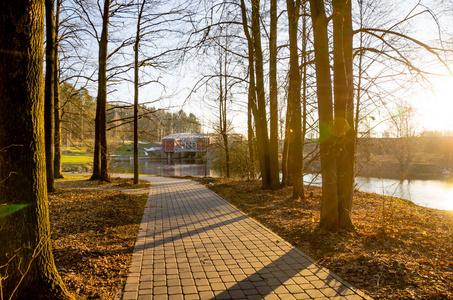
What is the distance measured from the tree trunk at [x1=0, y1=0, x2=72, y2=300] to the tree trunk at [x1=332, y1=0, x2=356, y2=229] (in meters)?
4.86

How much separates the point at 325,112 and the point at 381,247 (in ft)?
8.48

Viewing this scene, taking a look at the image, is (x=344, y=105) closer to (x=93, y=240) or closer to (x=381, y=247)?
(x=381, y=247)

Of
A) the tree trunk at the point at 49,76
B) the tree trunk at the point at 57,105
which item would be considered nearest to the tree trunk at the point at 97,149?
the tree trunk at the point at 57,105

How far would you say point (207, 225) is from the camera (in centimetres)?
678

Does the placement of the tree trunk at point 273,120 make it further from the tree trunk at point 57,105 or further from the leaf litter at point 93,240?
the tree trunk at point 57,105

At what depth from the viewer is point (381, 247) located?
16.6 ft

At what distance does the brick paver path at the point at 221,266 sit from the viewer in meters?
3.50

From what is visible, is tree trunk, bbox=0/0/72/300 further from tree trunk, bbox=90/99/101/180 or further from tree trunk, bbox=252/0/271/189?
tree trunk, bbox=90/99/101/180

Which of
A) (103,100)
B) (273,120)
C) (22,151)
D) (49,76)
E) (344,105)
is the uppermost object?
(103,100)

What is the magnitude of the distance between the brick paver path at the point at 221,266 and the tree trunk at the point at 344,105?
5.32 feet

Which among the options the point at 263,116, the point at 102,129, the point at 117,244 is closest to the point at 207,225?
the point at 117,244

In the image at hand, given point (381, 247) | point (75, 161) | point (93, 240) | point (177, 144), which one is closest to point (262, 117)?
point (381, 247)

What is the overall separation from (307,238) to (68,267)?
3.94 metres

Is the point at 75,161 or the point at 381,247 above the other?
the point at 75,161
